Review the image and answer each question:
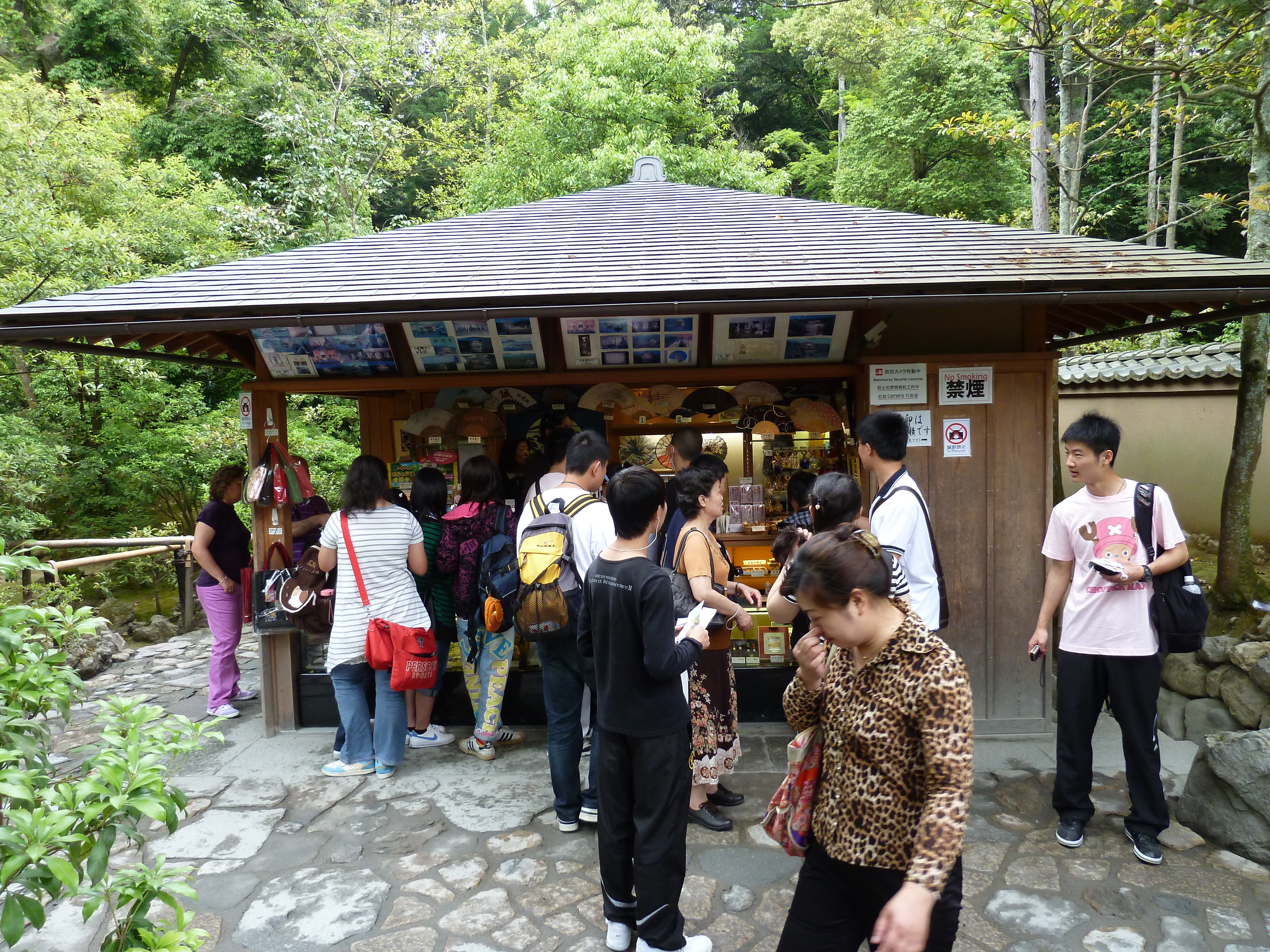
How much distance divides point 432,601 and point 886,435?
3.48m

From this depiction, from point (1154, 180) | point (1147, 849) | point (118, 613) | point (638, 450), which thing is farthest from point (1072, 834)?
point (1154, 180)

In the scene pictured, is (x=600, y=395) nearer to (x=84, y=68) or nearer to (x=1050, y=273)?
(x=1050, y=273)

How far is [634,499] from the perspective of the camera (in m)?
2.98

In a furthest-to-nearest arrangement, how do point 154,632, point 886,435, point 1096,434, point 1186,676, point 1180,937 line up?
point 154,632
point 1186,676
point 886,435
point 1096,434
point 1180,937

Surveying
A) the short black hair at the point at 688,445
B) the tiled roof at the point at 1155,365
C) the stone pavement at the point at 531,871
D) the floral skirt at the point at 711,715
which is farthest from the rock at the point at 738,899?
the tiled roof at the point at 1155,365

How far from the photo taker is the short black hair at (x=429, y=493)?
5258 millimetres

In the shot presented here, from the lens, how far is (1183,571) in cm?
386

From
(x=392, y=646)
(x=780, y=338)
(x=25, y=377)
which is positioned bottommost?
(x=392, y=646)

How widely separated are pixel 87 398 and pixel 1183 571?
568 inches

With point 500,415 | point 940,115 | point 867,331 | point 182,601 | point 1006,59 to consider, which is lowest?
point 182,601

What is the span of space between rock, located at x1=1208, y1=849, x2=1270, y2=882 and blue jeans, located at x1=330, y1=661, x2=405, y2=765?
4800 millimetres

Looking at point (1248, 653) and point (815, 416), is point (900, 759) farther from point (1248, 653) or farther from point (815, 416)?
point (1248, 653)

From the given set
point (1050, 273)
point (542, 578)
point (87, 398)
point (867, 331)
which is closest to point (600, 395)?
point (867, 331)

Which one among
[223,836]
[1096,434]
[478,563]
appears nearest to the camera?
[1096,434]
